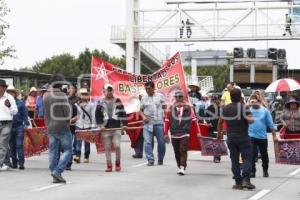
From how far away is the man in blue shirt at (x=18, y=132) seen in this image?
15.5 metres

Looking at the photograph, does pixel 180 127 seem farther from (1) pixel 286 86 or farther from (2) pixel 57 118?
(1) pixel 286 86

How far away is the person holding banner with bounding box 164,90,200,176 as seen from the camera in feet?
48.0

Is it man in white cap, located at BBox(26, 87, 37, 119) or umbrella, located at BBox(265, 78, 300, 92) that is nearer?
umbrella, located at BBox(265, 78, 300, 92)

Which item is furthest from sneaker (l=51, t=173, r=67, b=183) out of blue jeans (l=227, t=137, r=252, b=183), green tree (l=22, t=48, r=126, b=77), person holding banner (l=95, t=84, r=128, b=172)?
green tree (l=22, t=48, r=126, b=77)

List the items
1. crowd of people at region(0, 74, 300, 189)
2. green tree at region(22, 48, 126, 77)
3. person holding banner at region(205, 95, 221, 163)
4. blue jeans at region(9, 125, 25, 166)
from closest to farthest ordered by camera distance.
Result: crowd of people at region(0, 74, 300, 189)
blue jeans at region(9, 125, 25, 166)
person holding banner at region(205, 95, 221, 163)
green tree at region(22, 48, 126, 77)

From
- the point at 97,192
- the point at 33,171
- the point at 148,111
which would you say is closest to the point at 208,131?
the point at 148,111

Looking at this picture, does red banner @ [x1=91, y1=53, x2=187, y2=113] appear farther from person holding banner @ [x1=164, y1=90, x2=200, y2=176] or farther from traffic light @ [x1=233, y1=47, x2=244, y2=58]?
traffic light @ [x1=233, y1=47, x2=244, y2=58]

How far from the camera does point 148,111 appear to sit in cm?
1658

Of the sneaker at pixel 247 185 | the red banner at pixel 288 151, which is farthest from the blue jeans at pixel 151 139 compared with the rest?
the sneaker at pixel 247 185

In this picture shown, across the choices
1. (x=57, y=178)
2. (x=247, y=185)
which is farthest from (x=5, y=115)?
(x=247, y=185)

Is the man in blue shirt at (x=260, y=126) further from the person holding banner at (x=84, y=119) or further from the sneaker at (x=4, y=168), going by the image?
the sneaker at (x=4, y=168)

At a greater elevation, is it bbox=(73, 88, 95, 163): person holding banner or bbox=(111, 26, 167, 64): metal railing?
bbox=(111, 26, 167, 64): metal railing

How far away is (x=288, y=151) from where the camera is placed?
1306 centimetres

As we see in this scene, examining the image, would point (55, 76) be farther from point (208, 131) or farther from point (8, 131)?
point (208, 131)
